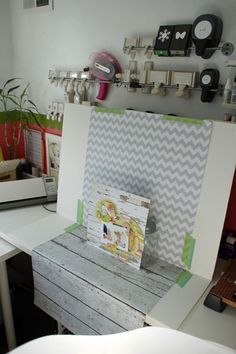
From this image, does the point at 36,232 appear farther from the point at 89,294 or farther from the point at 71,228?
the point at 89,294

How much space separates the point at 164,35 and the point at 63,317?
1186 millimetres

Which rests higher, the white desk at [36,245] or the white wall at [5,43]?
the white wall at [5,43]

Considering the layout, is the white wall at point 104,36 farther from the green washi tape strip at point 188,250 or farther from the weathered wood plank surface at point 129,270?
the weathered wood plank surface at point 129,270

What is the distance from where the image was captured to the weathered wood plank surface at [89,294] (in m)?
0.91

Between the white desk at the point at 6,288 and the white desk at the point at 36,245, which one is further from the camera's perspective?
the white desk at the point at 6,288

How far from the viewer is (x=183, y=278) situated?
103 centimetres

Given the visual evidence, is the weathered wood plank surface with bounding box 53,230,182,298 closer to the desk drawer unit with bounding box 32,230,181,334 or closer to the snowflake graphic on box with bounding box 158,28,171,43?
the desk drawer unit with bounding box 32,230,181,334

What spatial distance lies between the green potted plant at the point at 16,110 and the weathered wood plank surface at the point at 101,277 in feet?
3.10

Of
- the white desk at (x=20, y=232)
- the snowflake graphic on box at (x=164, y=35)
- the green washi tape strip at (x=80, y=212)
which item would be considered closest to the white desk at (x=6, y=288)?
the white desk at (x=20, y=232)

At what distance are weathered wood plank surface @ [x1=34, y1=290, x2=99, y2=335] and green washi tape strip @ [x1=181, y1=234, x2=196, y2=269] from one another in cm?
42

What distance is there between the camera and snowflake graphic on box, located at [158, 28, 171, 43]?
1.10 m

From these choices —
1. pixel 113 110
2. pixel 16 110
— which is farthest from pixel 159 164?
pixel 16 110

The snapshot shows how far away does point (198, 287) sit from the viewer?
990 mm

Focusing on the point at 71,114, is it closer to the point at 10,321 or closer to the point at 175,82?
the point at 175,82
